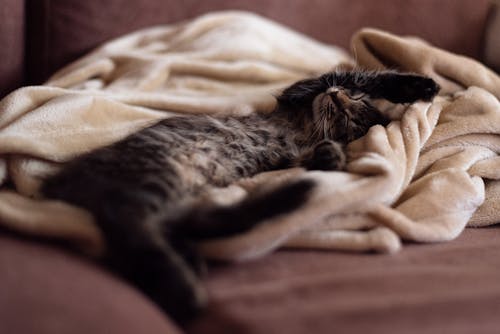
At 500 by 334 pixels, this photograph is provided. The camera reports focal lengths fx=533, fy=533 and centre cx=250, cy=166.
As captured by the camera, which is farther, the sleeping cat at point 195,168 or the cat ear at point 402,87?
the cat ear at point 402,87

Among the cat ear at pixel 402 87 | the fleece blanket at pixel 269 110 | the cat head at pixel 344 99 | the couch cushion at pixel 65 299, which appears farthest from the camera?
the cat head at pixel 344 99

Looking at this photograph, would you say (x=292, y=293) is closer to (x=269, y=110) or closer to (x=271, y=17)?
(x=269, y=110)

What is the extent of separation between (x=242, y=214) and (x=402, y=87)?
24.9 inches

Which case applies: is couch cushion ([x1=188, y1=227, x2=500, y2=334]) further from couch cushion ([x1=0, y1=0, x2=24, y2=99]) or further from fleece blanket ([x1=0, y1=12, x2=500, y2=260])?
couch cushion ([x1=0, y1=0, x2=24, y2=99])

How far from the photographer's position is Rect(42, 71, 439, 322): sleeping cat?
838 millimetres

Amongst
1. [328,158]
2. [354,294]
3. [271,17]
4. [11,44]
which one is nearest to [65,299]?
[354,294]

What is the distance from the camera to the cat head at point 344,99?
1372mm

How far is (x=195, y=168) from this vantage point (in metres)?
→ 1.13

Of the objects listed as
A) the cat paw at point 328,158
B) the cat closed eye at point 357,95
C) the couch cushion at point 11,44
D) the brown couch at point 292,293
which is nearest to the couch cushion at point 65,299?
the brown couch at point 292,293

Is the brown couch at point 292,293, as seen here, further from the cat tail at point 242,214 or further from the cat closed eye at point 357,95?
the cat closed eye at point 357,95

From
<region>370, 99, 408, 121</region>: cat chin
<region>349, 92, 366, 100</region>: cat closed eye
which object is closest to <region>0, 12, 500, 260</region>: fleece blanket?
<region>370, 99, 408, 121</region>: cat chin

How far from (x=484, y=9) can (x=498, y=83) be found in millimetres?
593

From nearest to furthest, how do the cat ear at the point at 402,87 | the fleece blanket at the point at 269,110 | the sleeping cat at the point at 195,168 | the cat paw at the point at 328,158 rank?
the sleeping cat at the point at 195,168
the fleece blanket at the point at 269,110
the cat paw at the point at 328,158
the cat ear at the point at 402,87

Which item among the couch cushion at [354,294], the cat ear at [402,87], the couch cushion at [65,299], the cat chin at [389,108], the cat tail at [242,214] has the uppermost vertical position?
the cat ear at [402,87]
